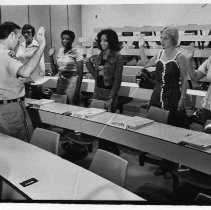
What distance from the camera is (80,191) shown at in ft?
6.18

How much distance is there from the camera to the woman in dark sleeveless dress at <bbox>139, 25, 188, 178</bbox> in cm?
317

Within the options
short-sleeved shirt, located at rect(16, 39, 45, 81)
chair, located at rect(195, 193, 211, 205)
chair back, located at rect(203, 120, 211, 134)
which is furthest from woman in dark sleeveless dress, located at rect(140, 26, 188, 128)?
short-sleeved shirt, located at rect(16, 39, 45, 81)

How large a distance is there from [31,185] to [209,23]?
435 centimetres

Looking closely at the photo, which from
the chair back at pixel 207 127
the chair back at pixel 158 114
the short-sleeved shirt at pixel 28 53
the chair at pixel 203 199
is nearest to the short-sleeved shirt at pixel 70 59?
the short-sleeved shirt at pixel 28 53

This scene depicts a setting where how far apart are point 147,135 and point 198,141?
43 cm

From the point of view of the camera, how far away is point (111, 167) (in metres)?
2.13

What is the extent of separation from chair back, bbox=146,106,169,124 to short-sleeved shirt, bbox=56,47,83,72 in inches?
53.3

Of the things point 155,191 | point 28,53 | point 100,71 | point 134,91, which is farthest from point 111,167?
point 134,91

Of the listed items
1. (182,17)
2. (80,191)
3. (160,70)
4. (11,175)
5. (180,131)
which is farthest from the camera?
(182,17)

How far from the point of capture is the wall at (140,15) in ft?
18.0

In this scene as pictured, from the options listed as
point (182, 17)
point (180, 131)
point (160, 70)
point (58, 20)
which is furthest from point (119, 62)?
point (182, 17)

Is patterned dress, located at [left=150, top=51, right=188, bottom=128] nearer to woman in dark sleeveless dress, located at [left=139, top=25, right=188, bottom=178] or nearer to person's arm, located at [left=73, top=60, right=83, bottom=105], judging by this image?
woman in dark sleeveless dress, located at [left=139, top=25, right=188, bottom=178]

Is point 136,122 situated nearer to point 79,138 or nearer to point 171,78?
point 171,78
